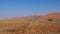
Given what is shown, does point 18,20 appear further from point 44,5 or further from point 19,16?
point 44,5

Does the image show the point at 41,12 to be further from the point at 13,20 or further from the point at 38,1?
the point at 13,20

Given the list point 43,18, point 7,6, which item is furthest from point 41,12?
point 7,6

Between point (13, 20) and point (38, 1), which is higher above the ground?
point (38, 1)

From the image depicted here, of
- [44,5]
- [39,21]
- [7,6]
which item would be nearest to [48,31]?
[39,21]

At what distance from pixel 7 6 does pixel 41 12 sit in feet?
2.89

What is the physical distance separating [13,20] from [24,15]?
0.33 meters

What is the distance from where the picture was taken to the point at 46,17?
211 inches

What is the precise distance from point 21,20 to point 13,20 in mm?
202

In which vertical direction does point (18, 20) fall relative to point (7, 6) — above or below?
below

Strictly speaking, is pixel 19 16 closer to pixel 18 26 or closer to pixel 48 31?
pixel 18 26

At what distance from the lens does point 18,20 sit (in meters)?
5.30

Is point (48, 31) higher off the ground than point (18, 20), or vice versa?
point (18, 20)

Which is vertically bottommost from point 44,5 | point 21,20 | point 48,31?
point 48,31

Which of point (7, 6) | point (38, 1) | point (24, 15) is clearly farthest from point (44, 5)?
point (7, 6)
